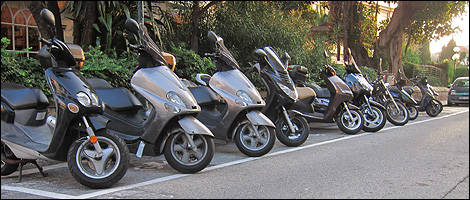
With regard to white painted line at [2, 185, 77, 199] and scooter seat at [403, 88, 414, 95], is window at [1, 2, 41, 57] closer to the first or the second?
white painted line at [2, 185, 77, 199]

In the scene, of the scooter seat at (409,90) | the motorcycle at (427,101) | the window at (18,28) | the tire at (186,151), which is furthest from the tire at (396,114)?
the window at (18,28)

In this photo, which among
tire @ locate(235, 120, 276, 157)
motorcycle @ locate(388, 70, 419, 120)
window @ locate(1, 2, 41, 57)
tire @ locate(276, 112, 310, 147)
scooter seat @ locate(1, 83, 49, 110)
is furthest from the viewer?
window @ locate(1, 2, 41, 57)

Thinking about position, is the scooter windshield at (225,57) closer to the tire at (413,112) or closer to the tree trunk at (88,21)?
the tree trunk at (88,21)

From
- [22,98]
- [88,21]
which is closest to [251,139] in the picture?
[22,98]

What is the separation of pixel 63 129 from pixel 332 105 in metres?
5.34

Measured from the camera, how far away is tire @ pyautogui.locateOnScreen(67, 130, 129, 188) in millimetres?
4039

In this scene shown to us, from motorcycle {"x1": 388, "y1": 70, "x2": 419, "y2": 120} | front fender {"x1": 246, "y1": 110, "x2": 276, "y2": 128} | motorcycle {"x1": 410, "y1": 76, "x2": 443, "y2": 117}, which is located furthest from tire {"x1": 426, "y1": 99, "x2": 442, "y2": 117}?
front fender {"x1": 246, "y1": 110, "x2": 276, "y2": 128}

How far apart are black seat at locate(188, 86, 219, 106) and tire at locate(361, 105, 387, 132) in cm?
378

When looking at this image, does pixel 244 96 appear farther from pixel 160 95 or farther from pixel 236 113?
pixel 160 95

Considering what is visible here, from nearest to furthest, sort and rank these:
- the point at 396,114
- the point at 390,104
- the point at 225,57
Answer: the point at 225,57 → the point at 396,114 → the point at 390,104

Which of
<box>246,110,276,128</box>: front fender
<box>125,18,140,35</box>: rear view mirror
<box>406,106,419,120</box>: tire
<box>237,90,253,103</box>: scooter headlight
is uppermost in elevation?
<box>125,18,140,35</box>: rear view mirror

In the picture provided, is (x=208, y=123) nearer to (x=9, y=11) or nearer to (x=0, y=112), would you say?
(x=0, y=112)

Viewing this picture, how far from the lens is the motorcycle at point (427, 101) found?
43.7 feet

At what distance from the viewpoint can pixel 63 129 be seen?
4270mm
